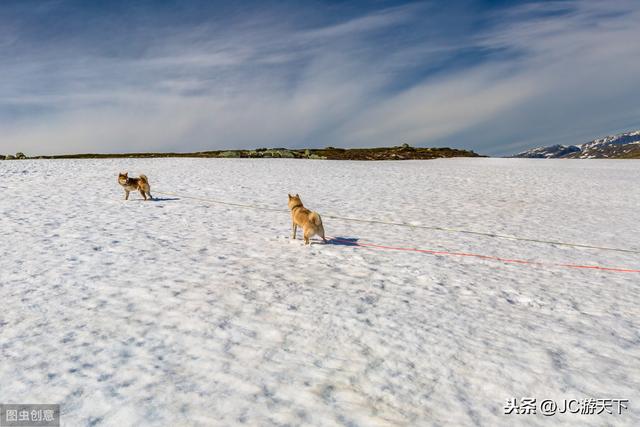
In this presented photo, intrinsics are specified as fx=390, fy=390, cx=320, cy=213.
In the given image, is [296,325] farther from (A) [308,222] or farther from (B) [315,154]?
(B) [315,154]

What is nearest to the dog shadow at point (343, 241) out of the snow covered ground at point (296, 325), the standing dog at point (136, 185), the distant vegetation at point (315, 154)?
the snow covered ground at point (296, 325)

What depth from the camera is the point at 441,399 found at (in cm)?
437

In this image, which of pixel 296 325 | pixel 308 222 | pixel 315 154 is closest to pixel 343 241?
pixel 308 222

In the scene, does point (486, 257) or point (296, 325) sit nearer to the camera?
point (296, 325)

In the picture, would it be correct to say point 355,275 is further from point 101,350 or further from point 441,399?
point 101,350

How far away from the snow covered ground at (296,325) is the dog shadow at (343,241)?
0.48 meters

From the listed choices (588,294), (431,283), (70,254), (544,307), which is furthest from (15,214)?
(588,294)

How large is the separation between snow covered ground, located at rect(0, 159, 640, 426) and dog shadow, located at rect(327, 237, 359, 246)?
0.48 m

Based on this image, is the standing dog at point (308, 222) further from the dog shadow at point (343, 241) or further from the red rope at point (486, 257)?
the red rope at point (486, 257)

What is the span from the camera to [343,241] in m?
11.7

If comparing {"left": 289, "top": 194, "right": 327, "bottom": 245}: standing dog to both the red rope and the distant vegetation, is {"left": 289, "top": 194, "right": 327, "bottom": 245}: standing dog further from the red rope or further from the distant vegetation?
the distant vegetation

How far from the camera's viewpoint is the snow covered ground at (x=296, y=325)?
4.23m

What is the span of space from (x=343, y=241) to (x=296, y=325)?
586cm

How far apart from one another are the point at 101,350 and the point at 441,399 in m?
4.30
